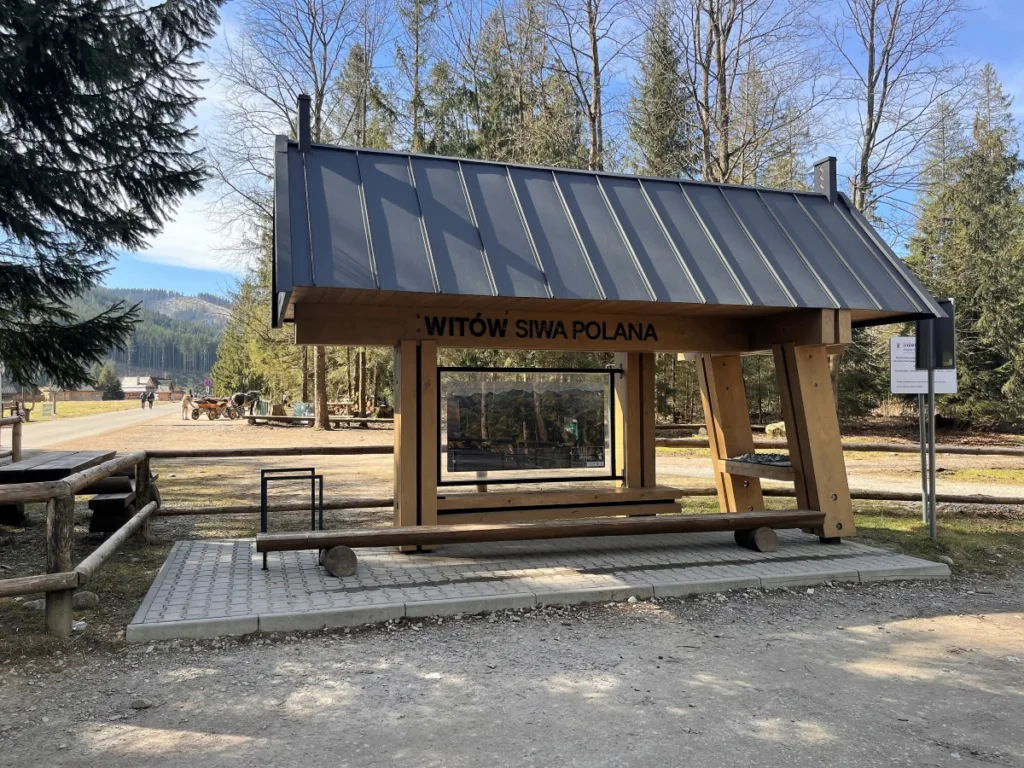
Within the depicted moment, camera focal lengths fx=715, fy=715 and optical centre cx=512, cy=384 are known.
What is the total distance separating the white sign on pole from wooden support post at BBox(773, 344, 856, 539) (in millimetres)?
1868

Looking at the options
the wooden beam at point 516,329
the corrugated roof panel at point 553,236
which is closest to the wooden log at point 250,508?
the wooden beam at point 516,329

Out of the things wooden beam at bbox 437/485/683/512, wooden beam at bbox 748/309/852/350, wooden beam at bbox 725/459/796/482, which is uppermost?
wooden beam at bbox 748/309/852/350

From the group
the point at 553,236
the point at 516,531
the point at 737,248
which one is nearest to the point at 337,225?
the point at 553,236

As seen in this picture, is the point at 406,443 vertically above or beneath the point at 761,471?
above

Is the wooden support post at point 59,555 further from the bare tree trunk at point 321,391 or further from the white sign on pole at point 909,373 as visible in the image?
the bare tree trunk at point 321,391

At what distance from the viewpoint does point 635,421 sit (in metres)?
8.89

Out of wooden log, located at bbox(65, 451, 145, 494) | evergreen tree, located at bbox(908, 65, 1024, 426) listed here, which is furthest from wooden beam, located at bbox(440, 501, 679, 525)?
evergreen tree, located at bbox(908, 65, 1024, 426)

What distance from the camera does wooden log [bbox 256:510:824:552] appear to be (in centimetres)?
627

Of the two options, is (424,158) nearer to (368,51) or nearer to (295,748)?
(295,748)

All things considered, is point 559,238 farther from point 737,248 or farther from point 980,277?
point 980,277

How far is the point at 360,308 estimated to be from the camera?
6879mm

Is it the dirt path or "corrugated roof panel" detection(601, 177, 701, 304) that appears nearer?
"corrugated roof panel" detection(601, 177, 701, 304)

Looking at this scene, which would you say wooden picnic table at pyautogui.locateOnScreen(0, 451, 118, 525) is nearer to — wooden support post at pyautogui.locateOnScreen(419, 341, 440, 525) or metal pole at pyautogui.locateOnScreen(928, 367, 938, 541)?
wooden support post at pyautogui.locateOnScreen(419, 341, 440, 525)

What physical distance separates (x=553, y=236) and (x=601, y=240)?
0.49m
